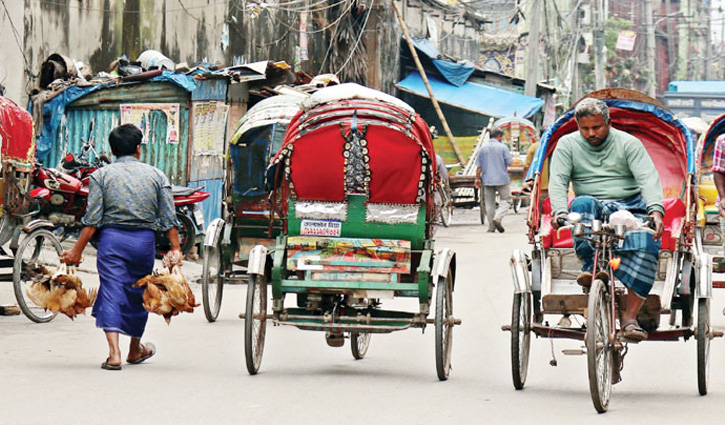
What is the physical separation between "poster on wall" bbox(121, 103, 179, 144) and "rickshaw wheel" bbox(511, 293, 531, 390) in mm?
10466

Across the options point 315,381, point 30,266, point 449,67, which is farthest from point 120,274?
point 449,67

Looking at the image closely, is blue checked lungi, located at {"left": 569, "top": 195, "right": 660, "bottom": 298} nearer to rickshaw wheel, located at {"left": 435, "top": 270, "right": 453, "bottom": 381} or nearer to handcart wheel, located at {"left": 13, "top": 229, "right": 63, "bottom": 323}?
rickshaw wheel, located at {"left": 435, "top": 270, "right": 453, "bottom": 381}

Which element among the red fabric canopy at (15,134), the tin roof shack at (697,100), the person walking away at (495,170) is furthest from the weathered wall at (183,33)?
the tin roof shack at (697,100)

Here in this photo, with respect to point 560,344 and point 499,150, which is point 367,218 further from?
point 499,150

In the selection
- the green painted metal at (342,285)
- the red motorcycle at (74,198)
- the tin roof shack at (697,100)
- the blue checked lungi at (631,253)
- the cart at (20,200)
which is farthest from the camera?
the tin roof shack at (697,100)

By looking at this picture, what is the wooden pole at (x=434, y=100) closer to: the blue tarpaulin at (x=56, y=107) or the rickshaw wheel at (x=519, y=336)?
the blue tarpaulin at (x=56, y=107)

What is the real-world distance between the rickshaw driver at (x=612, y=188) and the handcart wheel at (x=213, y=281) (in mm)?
4405

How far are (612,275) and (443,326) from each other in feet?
4.57

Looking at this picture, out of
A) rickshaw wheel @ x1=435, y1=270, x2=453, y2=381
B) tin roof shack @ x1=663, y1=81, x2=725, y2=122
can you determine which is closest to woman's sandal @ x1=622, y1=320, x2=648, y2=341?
rickshaw wheel @ x1=435, y1=270, x2=453, y2=381

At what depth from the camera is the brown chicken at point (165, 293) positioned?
332 inches

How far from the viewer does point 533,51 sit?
108ft

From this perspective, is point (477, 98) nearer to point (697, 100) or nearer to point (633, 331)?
point (697, 100)

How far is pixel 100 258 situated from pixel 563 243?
320 cm

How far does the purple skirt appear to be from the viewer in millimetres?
8500
